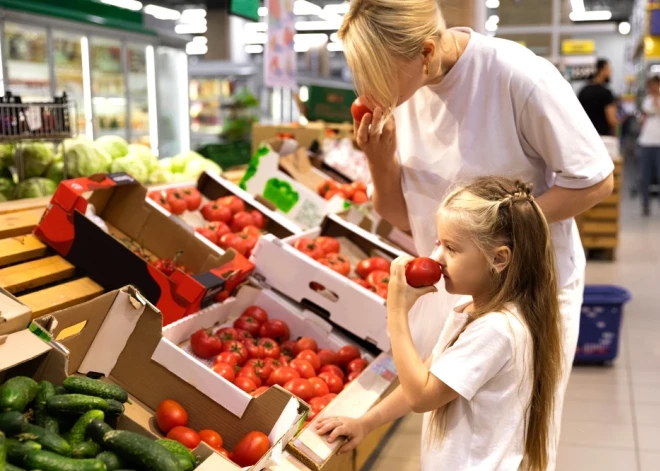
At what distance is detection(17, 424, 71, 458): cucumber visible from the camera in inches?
61.0

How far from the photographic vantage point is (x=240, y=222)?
3490 millimetres

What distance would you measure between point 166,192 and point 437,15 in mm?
1986

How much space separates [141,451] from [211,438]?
19.8 inches

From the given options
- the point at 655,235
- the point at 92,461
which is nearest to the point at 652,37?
the point at 655,235

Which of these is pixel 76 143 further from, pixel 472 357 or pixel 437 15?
pixel 472 357

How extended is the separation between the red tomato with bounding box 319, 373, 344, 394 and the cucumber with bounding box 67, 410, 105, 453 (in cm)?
112

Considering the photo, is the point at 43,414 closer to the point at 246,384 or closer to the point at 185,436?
the point at 185,436

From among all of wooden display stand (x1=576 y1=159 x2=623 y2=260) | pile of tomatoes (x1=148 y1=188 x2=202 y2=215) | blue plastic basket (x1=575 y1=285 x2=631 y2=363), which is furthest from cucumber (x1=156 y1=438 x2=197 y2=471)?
wooden display stand (x1=576 y1=159 x2=623 y2=260)

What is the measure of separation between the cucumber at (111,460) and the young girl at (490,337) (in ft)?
2.15

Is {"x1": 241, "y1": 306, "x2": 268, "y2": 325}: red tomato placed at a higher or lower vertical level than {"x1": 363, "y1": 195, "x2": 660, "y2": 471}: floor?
higher

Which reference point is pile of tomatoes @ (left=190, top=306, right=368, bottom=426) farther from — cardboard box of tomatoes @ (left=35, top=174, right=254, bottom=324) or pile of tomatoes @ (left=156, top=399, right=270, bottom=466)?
pile of tomatoes @ (left=156, top=399, right=270, bottom=466)

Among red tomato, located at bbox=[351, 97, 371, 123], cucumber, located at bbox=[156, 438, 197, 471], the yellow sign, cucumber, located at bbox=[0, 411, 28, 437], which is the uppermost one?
the yellow sign

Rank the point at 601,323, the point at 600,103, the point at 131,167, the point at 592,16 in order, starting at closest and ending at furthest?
1. the point at 131,167
2. the point at 601,323
3. the point at 600,103
4. the point at 592,16

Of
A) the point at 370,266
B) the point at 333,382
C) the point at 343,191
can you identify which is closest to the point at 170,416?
the point at 333,382
